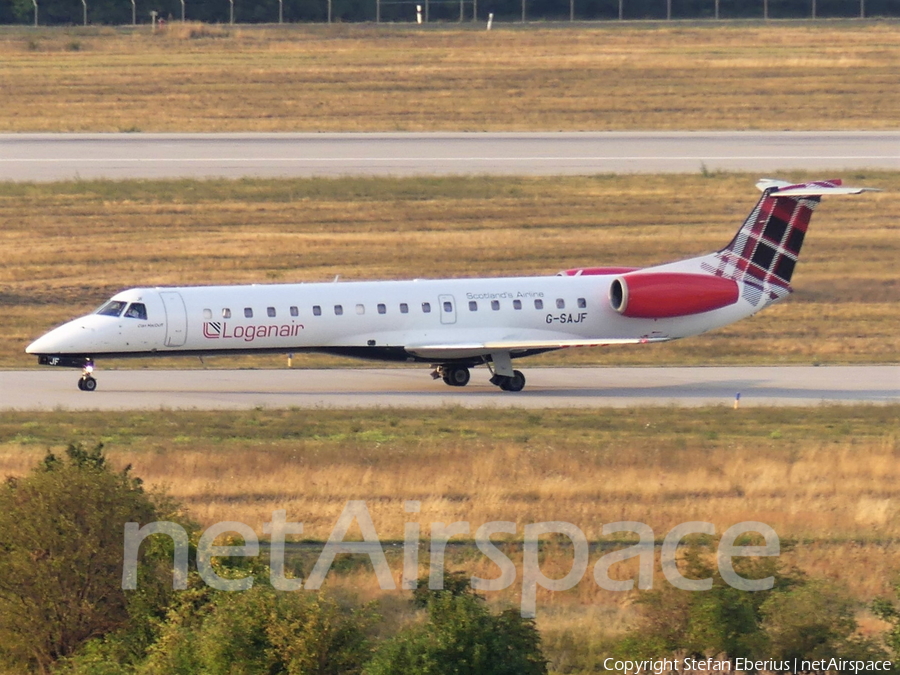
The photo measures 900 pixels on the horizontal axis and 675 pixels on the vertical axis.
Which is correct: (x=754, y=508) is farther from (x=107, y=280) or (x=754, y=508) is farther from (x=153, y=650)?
(x=107, y=280)

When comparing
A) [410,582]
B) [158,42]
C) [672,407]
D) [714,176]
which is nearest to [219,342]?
[672,407]

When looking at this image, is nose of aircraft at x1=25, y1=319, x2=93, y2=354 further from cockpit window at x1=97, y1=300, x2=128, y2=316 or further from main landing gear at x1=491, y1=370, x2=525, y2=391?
main landing gear at x1=491, y1=370, x2=525, y2=391

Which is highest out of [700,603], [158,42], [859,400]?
[158,42]

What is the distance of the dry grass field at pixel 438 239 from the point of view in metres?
39.1

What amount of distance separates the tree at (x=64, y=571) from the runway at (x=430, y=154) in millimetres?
40136

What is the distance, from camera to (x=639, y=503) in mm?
20047

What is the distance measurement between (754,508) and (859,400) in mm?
10562

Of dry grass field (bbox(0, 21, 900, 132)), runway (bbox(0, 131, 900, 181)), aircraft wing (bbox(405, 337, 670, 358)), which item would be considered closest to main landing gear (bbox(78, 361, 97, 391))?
aircraft wing (bbox(405, 337, 670, 358))

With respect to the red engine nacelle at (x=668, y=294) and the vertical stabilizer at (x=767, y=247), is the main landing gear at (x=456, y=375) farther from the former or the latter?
the vertical stabilizer at (x=767, y=247)

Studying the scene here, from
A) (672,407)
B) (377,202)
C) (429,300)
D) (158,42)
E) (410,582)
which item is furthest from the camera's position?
(158,42)

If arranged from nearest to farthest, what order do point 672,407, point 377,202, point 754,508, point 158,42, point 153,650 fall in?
point 153,650 < point 754,508 < point 672,407 < point 377,202 < point 158,42

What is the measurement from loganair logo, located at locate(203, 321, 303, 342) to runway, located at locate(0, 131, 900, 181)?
24.1 meters

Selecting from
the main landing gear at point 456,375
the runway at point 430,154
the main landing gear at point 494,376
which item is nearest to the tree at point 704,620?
the main landing gear at point 494,376

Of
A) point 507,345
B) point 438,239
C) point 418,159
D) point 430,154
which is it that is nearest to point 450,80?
point 430,154
